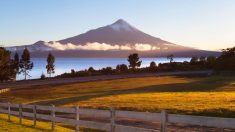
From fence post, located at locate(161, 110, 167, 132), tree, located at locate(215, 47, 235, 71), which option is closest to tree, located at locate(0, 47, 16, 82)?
tree, located at locate(215, 47, 235, 71)

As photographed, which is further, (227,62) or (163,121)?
(227,62)

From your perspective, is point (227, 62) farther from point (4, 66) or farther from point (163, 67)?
point (4, 66)

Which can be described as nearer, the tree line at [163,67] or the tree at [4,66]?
the tree at [4,66]

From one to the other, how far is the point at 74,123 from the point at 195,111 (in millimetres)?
13270

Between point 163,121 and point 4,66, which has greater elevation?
point 4,66

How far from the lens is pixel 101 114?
16.0 meters

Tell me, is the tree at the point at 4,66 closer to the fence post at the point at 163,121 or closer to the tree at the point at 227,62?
the tree at the point at 227,62

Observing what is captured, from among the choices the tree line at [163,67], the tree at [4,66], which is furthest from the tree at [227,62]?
the tree at [4,66]

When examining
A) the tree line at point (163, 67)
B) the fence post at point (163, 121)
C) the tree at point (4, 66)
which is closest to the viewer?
the fence post at point (163, 121)

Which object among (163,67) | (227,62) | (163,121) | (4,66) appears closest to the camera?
(163,121)

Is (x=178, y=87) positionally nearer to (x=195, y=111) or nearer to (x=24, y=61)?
(x=195, y=111)

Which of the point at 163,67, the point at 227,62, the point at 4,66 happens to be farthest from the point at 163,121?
the point at 163,67

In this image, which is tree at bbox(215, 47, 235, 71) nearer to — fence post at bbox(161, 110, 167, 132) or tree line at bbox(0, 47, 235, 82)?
tree line at bbox(0, 47, 235, 82)

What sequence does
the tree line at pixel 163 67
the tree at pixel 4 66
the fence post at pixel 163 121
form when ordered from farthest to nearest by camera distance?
1. the tree line at pixel 163 67
2. the tree at pixel 4 66
3. the fence post at pixel 163 121
